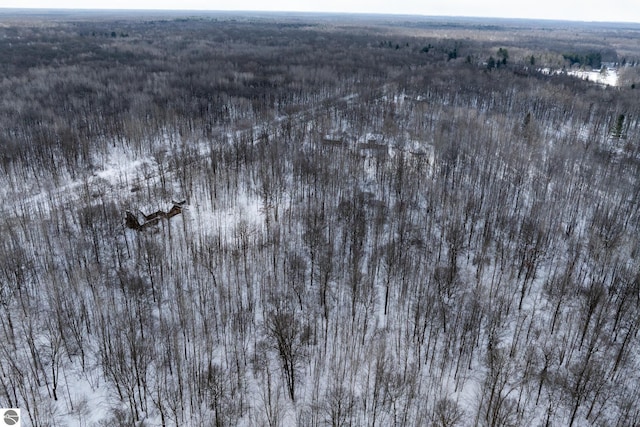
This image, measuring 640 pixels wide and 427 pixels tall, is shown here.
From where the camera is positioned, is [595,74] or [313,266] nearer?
[313,266]

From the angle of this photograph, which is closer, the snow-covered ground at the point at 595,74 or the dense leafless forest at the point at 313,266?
the dense leafless forest at the point at 313,266

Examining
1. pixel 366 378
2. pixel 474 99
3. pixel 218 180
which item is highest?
pixel 474 99

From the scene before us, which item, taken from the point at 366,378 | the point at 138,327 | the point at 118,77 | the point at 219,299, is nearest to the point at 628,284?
the point at 366,378

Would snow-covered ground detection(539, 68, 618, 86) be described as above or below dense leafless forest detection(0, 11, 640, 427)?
above

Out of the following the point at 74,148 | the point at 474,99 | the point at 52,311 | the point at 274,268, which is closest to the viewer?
the point at 52,311

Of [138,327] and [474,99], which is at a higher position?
[474,99]

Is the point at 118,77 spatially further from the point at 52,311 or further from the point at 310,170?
the point at 52,311

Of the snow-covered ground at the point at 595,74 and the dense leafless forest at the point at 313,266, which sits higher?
the snow-covered ground at the point at 595,74

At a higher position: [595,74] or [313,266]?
[595,74]
